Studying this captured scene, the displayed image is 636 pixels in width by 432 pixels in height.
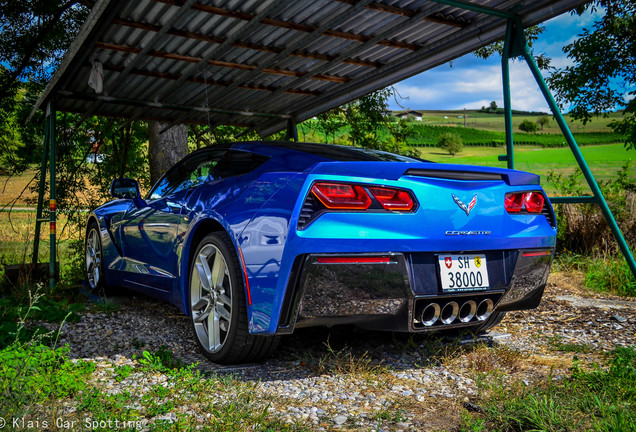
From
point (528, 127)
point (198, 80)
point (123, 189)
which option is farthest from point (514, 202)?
point (528, 127)

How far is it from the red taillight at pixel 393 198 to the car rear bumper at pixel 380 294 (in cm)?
26

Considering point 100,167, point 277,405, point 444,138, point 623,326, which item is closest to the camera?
point 277,405

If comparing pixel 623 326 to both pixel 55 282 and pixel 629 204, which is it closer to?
pixel 629 204

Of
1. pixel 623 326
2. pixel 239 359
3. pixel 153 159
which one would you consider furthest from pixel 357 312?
pixel 153 159

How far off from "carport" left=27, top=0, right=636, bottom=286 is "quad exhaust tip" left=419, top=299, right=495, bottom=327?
7.07 ft

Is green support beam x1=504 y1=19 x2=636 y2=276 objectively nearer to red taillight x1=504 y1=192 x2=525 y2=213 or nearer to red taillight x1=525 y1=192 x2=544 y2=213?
red taillight x1=525 y1=192 x2=544 y2=213

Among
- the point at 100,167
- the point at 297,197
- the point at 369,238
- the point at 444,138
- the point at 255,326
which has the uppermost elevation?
the point at 444,138

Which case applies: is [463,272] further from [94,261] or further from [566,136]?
[94,261]

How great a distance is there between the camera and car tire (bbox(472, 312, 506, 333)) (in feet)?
13.0

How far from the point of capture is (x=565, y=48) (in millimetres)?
18000

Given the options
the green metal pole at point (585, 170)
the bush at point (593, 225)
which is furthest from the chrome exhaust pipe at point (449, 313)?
the bush at point (593, 225)

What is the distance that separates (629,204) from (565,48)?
12.1 metres

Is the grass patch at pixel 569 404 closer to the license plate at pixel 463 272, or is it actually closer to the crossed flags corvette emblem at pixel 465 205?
the license plate at pixel 463 272

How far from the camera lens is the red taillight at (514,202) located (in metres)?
3.27
